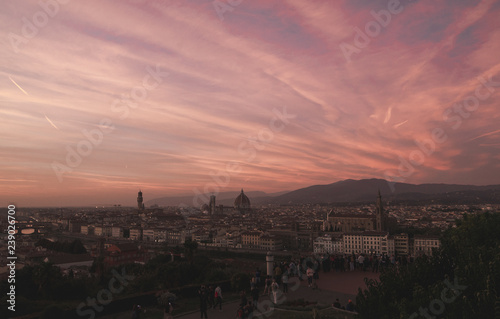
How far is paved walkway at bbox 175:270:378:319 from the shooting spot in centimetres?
705

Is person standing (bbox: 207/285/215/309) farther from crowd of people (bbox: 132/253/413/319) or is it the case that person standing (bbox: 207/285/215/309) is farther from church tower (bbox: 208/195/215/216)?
church tower (bbox: 208/195/215/216)

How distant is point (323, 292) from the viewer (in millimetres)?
8336

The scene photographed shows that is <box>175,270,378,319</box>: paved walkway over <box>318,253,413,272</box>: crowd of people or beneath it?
beneath

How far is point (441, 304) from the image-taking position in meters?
4.50

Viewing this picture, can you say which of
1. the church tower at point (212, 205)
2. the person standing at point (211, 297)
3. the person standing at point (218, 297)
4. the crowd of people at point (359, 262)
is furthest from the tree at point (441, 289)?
the church tower at point (212, 205)

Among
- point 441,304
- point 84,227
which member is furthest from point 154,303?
point 84,227

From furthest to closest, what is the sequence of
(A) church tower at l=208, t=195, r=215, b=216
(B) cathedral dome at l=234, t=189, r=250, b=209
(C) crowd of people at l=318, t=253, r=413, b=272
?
1. (B) cathedral dome at l=234, t=189, r=250, b=209
2. (A) church tower at l=208, t=195, r=215, b=216
3. (C) crowd of people at l=318, t=253, r=413, b=272

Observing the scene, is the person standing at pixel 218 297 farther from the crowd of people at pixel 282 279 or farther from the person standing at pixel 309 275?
the person standing at pixel 309 275

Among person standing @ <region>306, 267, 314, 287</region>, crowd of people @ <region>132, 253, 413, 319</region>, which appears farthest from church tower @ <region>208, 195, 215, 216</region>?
person standing @ <region>306, 267, 314, 287</region>

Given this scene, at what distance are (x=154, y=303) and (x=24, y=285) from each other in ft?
28.2

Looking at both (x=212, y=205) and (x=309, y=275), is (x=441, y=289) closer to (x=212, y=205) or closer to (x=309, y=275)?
(x=309, y=275)

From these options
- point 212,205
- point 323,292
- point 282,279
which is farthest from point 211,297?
point 212,205

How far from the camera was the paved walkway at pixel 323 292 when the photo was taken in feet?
23.1

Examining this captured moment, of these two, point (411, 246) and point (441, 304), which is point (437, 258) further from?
point (411, 246)
